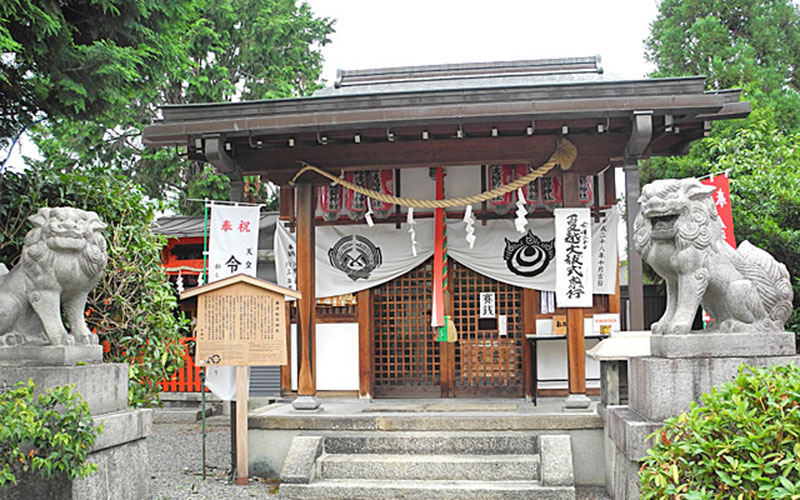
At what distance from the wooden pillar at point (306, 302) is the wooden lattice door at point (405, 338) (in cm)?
186

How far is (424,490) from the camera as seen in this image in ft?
22.7

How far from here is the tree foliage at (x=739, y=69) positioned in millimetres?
13703

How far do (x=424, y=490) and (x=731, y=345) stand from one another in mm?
3396

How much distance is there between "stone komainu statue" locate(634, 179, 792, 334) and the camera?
5.26 meters

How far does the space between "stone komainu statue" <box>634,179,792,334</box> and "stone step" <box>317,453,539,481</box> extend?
2652 millimetres

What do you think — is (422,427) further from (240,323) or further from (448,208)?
(448,208)

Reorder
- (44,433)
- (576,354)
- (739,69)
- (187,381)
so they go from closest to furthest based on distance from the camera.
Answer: (44,433) < (576,354) < (187,381) < (739,69)

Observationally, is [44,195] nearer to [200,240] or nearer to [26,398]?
[26,398]

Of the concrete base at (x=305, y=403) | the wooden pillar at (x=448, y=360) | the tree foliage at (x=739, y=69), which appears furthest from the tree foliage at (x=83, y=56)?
the tree foliage at (x=739, y=69)

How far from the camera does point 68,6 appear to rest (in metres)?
6.29

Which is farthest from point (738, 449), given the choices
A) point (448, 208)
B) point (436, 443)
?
point (448, 208)

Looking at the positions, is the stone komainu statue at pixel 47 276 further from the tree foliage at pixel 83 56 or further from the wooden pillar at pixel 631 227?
the wooden pillar at pixel 631 227

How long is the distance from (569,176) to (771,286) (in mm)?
4494

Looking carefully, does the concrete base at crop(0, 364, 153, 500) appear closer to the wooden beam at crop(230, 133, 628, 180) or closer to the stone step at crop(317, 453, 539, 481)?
the stone step at crop(317, 453, 539, 481)
